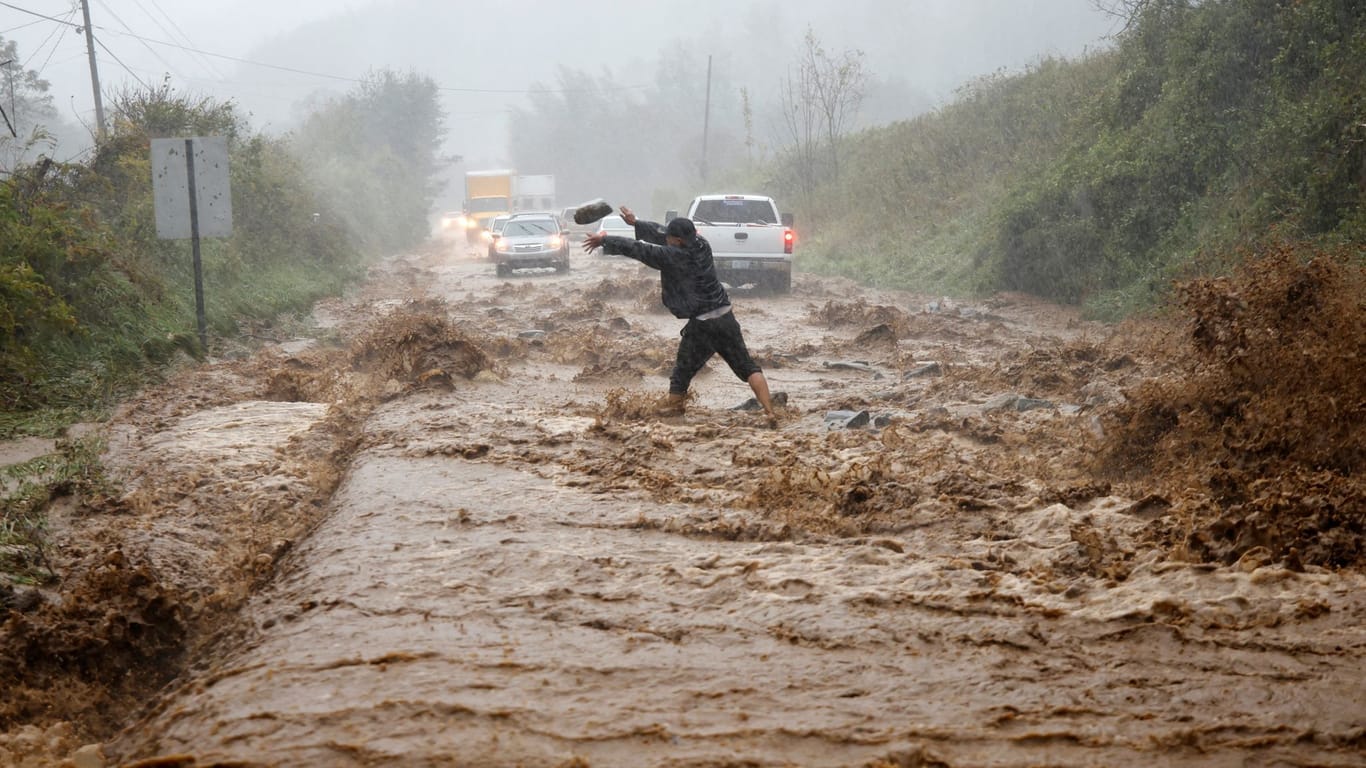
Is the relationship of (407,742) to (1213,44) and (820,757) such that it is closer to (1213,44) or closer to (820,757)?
(820,757)

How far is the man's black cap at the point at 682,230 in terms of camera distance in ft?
27.7

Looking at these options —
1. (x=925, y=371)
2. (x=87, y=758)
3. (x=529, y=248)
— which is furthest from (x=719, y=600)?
(x=529, y=248)

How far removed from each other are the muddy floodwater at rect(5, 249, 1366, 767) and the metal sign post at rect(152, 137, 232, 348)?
369cm

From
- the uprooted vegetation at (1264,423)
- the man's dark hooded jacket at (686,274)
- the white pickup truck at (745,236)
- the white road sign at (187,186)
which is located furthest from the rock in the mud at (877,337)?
the white road sign at (187,186)

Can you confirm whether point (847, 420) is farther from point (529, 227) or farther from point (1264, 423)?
point (529, 227)

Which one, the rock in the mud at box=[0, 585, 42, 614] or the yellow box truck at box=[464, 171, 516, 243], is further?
the yellow box truck at box=[464, 171, 516, 243]

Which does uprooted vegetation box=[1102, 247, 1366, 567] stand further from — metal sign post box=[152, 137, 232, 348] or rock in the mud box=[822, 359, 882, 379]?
metal sign post box=[152, 137, 232, 348]

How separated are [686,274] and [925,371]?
3.91 meters

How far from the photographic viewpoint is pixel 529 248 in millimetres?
28656

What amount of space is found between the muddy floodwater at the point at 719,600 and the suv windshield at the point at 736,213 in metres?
12.0

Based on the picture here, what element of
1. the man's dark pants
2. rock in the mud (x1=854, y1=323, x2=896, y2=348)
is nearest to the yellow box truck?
rock in the mud (x1=854, y1=323, x2=896, y2=348)

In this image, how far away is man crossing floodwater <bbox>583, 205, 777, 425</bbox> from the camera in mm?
8539

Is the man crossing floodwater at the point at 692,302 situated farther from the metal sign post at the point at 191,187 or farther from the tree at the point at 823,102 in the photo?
the tree at the point at 823,102

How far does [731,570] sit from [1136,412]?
3.13m
